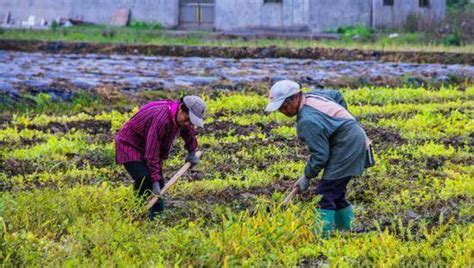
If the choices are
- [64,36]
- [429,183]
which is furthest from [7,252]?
[64,36]

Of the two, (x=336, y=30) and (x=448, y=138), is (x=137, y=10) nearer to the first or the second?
(x=336, y=30)

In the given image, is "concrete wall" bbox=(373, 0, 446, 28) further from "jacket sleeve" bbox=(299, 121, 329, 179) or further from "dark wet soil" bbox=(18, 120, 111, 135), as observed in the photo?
"jacket sleeve" bbox=(299, 121, 329, 179)

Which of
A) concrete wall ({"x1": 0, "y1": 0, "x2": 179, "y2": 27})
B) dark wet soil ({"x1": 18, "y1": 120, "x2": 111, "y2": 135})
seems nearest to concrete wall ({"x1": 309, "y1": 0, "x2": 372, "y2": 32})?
concrete wall ({"x1": 0, "y1": 0, "x2": 179, "y2": 27})

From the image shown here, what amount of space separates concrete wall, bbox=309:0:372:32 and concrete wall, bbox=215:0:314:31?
0.31 m

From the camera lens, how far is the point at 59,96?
488 inches

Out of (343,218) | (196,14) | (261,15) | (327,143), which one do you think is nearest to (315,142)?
(327,143)

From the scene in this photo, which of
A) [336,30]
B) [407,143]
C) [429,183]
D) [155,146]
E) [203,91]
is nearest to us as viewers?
[155,146]

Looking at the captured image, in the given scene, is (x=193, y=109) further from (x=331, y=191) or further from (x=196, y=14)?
(x=196, y=14)

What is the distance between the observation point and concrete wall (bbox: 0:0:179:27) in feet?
95.8

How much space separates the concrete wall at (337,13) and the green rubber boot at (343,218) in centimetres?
2159

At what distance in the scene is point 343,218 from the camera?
6543 millimetres

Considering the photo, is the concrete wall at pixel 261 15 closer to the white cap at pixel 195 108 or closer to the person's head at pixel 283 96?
the white cap at pixel 195 108

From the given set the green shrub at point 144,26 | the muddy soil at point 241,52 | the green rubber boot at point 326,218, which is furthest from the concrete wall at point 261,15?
the green rubber boot at point 326,218

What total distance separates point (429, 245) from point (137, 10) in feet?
80.8
